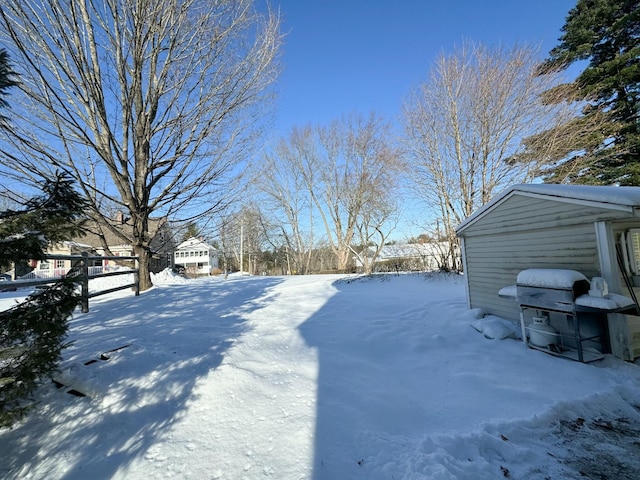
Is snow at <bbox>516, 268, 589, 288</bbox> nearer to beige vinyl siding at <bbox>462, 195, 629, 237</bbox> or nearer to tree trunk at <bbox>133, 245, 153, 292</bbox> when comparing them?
beige vinyl siding at <bbox>462, 195, 629, 237</bbox>

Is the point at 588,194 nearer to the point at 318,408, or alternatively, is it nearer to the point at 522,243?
the point at 522,243

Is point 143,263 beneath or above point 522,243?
above

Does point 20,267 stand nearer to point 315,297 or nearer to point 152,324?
point 152,324

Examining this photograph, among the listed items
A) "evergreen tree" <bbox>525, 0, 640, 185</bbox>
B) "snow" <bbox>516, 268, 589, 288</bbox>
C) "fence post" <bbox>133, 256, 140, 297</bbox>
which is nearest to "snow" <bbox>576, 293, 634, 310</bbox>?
"snow" <bbox>516, 268, 589, 288</bbox>

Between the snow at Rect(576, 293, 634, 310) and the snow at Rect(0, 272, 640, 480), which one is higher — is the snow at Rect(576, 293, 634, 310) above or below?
above

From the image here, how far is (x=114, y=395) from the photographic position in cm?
238

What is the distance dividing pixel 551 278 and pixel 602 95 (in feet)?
49.2

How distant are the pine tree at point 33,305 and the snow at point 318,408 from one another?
424 mm

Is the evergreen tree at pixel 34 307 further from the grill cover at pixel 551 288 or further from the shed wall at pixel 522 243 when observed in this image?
the shed wall at pixel 522 243

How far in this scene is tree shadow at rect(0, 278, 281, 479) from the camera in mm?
1812

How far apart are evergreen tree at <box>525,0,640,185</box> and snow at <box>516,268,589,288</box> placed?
33.8 feet

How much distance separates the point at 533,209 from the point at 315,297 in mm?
4649

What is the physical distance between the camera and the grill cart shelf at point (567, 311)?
3.15m

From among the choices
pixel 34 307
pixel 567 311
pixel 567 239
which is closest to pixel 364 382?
pixel 567 311
